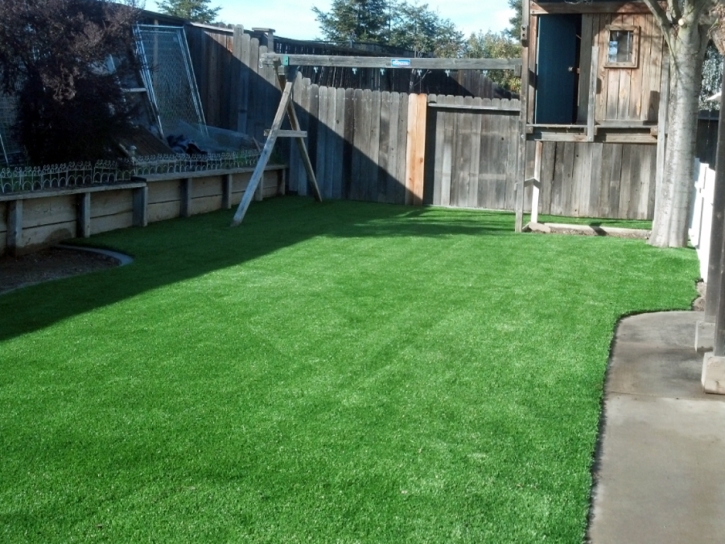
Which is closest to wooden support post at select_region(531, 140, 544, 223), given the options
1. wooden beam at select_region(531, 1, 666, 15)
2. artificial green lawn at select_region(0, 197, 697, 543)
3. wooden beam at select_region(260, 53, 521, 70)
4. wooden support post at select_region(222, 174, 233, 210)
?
wooden beam at select_region(260, 53, 521, 70)

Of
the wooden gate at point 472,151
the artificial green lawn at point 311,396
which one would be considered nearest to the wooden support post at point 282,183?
the wooden gate at point 472,151

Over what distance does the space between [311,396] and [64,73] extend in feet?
23.1

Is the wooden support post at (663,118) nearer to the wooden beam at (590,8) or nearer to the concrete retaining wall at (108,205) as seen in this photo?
the wooden beam at (590,8)

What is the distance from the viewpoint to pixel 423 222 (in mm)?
14172

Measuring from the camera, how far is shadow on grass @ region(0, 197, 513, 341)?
814 centimetres

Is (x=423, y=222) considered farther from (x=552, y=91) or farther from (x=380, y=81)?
(x=380, y=81)

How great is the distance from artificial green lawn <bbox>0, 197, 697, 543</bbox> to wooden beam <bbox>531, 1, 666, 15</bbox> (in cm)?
415

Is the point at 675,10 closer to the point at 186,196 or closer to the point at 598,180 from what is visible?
the point at 598,180

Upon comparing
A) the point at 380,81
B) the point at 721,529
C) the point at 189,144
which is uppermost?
the point at 380,81

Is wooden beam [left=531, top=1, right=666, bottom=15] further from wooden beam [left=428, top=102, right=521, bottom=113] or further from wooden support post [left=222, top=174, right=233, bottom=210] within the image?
wooden support post [left=222, top=174, right=233, bottom=210]

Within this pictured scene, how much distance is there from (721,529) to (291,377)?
2874 mm

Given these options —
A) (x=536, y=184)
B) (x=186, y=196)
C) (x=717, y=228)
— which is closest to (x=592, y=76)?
(x=536, y=184)

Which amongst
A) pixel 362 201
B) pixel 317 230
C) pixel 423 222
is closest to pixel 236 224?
pixel 317 230

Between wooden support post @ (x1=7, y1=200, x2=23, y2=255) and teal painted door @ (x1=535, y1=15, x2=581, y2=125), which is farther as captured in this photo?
teal painted door @ (x1=535, y1=15, x2=581, y2=125)
